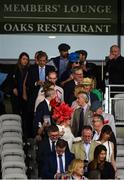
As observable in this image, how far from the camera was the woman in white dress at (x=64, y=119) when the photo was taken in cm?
1581

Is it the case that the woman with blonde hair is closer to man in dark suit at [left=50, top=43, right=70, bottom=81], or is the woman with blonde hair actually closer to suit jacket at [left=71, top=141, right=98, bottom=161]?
suit jacket at [left=71, top=141, right=98, bottom=161]

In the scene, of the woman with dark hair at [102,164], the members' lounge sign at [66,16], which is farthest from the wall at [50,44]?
the woman with dark hair at [102,164]

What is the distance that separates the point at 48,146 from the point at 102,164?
3.01 ft

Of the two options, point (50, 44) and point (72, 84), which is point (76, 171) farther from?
point (50, 44)

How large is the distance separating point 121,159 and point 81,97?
147 centimetres

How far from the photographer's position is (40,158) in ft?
50.6

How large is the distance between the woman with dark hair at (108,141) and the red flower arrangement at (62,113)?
621 mm

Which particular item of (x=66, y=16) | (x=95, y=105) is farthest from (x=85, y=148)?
(x=66, y=16)

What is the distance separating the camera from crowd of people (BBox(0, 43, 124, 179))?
15.2 metres

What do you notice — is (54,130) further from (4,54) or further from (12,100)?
(4,54)

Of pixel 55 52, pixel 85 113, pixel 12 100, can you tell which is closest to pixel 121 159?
pixel 85 113

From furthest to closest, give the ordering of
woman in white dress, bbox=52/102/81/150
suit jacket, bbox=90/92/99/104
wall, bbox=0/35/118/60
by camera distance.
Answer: wall, bbox=0/35/118/60, suit jacket, bbox=90/92/99/104, woman in white dress, bbox=52/102/81/150

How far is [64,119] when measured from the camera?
15906 mm

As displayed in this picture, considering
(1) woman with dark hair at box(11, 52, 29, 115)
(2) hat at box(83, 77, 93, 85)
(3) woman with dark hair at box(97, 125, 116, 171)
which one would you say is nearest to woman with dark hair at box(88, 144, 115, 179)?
(3) woman with dark hair at box(97, 125, 116, 171)
